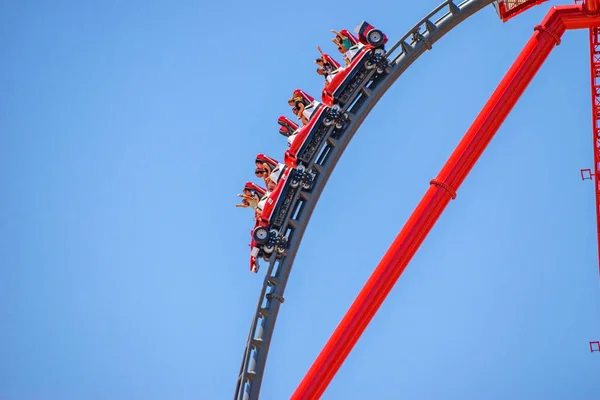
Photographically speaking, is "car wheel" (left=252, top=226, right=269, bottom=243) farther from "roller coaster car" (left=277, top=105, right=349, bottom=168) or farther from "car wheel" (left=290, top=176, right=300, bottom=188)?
"roller coaster car" (left=277, top=105, right=349, bottom=168)

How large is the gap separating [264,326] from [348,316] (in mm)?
1525

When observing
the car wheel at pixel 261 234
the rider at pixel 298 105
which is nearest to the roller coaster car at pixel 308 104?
the rider at pixel 298 105

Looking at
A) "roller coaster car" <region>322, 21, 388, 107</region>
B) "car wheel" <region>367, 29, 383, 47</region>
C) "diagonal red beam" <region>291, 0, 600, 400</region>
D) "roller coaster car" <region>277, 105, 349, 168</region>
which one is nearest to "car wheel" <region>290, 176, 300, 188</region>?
"roller coaster car" <region>277, 105, 349, 168</region>

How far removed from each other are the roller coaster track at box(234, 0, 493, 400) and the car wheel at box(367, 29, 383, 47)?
0.24m

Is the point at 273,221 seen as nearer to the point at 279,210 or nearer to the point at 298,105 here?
the point at 279,210

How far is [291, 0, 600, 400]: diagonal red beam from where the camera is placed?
574 inches

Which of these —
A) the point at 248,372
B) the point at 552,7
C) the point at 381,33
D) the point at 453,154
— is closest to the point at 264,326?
the point at 248,372

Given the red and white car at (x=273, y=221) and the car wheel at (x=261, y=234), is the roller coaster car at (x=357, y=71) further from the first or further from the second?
the car wheel at (x=261, y=234)

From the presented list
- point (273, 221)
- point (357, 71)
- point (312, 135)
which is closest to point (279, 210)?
point (273, 221)

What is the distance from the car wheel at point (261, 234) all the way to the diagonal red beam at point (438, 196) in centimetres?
199

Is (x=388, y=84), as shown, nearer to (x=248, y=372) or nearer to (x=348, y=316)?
(x=348, y=316)

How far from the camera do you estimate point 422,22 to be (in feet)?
53.9

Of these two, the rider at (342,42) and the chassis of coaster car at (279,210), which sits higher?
the rider at (342,42)

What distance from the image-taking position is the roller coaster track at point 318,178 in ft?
50.0
